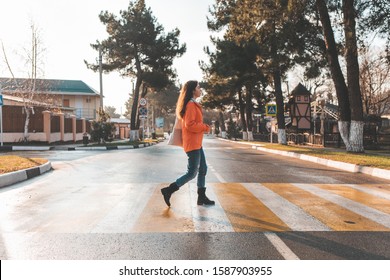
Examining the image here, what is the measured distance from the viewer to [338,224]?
178 inches

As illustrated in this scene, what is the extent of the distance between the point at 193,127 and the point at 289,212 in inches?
69.0

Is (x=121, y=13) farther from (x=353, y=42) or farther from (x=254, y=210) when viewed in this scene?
(x=254, y=210)

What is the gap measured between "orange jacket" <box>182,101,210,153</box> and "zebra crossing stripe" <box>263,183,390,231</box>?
1.81 metres

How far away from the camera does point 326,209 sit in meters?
5.40

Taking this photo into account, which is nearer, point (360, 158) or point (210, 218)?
point (210, 218)

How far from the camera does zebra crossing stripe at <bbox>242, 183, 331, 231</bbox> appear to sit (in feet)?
14.5

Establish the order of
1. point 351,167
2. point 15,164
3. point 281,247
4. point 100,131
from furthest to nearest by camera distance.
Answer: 1. point 100,131
2. point 351,167
3. point 15,164
4. point 281,247

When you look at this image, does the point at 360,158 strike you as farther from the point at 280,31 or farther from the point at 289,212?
the point at 280,31

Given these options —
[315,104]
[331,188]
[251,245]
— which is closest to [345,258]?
[251,245]

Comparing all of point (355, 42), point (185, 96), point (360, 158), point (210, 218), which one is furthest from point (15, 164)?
point (355, 42)

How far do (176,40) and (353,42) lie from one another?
88.7 feet

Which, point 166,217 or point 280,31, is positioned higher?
point 280,31

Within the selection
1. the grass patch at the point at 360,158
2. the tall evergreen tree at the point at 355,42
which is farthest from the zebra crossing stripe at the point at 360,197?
the tall evergreen tree at the point at 355,42

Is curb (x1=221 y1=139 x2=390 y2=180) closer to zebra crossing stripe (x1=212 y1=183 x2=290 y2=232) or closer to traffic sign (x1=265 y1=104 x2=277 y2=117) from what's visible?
zebra crossing stripe (x1=212 y1=183 x2=290 y2=232)
